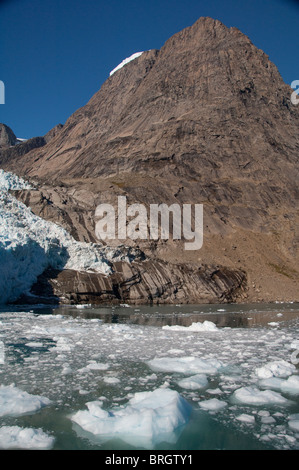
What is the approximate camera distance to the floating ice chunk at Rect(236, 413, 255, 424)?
237 inches

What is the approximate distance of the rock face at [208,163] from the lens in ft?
155

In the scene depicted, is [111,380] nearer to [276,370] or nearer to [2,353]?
[276,370]

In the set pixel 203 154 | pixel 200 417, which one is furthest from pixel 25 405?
pixel 203 154

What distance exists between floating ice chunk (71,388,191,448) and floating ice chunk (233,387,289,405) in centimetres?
132

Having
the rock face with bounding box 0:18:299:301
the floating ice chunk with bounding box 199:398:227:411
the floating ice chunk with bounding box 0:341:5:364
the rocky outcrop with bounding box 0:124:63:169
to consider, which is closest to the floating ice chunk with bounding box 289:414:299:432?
the floating ice chunk with bounding box 199:398:227:411

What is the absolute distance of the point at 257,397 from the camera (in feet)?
23.2

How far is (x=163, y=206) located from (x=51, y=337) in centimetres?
4436

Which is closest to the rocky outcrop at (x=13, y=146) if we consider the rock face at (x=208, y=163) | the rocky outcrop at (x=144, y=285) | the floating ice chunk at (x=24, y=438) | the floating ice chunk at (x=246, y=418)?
the rock face at (x=208, y=163)

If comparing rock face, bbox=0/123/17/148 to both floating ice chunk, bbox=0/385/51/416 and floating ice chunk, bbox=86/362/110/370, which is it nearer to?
floating ice chunk, bbox=86/362/110/370

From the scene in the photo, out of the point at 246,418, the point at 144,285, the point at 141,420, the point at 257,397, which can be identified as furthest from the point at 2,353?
the point at 144,285

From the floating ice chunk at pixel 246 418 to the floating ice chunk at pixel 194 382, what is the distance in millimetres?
1830

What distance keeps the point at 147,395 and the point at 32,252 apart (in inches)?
1130

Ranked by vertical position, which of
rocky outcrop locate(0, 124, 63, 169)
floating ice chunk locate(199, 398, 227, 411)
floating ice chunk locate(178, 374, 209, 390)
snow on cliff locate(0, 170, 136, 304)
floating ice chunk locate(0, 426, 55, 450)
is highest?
rocky outcrop locate(0, 124, 63, 169)
